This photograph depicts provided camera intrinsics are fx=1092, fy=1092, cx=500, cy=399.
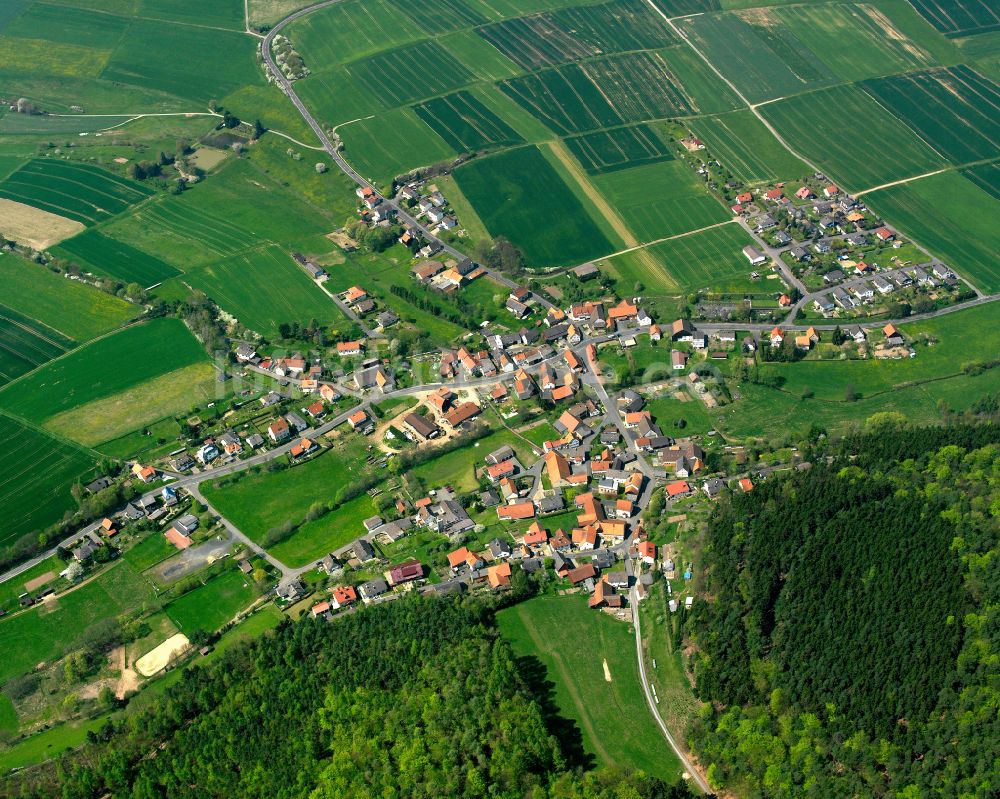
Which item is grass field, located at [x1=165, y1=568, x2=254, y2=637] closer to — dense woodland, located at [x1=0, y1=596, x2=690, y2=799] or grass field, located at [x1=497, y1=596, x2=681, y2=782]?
dense woodland, located at [x1=0, y1=596, x2=690, y2=799]

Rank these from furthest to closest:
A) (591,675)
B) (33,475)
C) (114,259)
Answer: (114,259), (33,475), (591,675)

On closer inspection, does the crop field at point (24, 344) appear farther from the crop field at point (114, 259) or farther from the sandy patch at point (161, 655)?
the sandy patch at point (161, 655)

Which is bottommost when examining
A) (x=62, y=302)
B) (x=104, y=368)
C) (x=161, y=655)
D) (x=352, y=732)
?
(x=161, y=655)

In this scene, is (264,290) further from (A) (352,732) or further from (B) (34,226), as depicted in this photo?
(A) (352,732)

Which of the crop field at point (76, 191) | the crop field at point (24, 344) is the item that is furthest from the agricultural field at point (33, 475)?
the crop field at point (76, 191)

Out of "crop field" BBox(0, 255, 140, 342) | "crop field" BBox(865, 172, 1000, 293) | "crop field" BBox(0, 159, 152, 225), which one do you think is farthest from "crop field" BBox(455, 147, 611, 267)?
"crop field" BBox(0, 255, 140, 342)

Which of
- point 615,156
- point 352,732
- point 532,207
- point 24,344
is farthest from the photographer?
point 615,156

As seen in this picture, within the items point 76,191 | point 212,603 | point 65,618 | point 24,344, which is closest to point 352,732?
point 212,603

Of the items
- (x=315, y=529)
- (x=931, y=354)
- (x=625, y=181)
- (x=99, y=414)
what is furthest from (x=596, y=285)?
(x=99, y=414)
